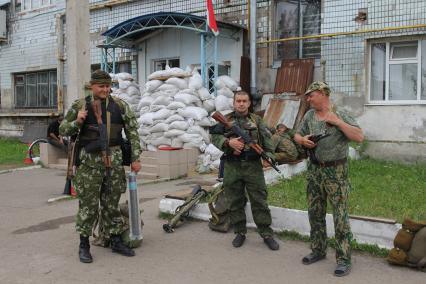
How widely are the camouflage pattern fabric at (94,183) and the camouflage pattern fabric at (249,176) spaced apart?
0.93 meters

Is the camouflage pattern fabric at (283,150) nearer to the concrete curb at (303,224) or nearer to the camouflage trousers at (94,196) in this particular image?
the concrete curb at (303,224)

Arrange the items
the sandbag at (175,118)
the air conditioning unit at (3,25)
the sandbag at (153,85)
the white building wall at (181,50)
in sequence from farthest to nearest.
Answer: the air conditioning unit at (3,25) → the white building wall at (181,50) → the sandbag at (153,85) → the sandbag at (175,118)

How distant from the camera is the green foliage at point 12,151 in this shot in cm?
1332

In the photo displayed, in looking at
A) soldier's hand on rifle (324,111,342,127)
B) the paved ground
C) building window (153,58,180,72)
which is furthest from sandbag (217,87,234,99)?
soldier's hand on rifle (324,111,342,127)

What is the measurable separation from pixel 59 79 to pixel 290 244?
1341cm

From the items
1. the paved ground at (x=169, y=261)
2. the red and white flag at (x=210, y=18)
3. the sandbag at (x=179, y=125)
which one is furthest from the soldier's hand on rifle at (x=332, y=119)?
the red and white flag at (x=210, y=18)

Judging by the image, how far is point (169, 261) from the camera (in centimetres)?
471

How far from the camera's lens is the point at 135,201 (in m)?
4.93

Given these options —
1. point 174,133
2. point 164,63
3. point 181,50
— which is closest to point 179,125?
point 174,133

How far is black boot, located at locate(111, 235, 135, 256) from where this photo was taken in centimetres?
489

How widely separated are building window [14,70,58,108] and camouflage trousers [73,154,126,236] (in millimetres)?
13433

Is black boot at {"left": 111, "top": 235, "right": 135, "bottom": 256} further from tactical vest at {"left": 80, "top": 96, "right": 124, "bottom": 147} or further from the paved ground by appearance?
tactical vest at {"left": 80, "top": 96, "right": 124, "bottom": 147}

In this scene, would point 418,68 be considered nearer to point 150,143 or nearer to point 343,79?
point 343,79

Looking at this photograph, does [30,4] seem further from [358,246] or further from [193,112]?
[358,246]
